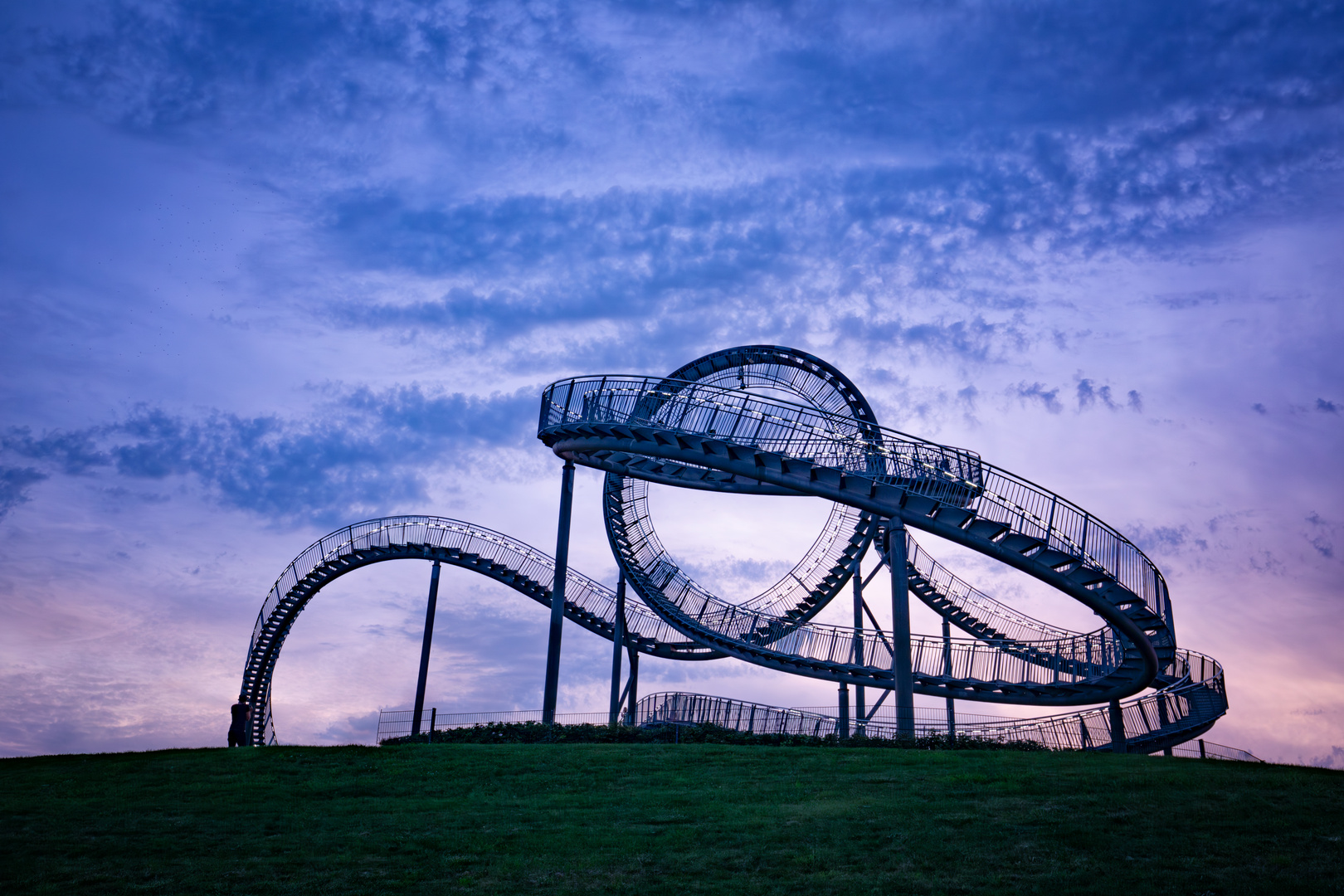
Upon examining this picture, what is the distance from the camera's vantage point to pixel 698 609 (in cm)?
3553

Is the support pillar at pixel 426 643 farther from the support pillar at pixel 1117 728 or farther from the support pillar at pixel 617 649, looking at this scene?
the support pillar at pixel 1117 728

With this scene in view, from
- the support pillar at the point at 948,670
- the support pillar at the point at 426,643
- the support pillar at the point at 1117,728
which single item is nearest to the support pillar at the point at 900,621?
the support pillar at the point at 948,670

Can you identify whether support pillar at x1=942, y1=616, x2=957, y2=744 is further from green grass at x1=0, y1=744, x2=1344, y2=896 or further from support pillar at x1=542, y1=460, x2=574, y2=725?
support pillar at x1=542, y1=460, x2=574, y2=725

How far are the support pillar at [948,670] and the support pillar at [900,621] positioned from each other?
4.42 ft

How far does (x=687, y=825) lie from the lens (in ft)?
46.1

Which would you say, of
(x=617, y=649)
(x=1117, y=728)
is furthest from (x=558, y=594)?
(x=1117, y=728)

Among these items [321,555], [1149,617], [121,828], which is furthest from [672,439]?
[321,555]

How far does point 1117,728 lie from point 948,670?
4.86m

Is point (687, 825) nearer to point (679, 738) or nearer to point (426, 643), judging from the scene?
point (679, 738)

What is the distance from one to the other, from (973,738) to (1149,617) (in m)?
5.17

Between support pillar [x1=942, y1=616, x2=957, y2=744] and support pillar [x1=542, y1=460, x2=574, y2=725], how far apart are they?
11.2 m

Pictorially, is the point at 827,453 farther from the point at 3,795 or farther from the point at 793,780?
the point at 3,795

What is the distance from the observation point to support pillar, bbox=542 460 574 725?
29.9 m

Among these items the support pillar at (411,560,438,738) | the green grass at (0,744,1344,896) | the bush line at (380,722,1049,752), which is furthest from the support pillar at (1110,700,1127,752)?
the support pillar at (411,560,438,738)
